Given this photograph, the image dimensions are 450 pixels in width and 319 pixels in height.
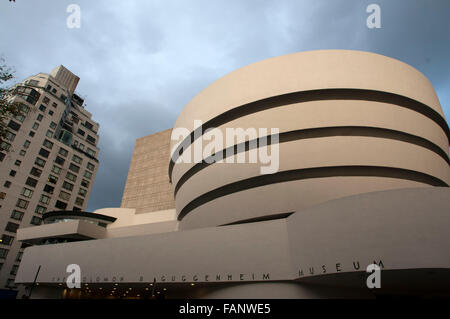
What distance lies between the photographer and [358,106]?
1644 cm

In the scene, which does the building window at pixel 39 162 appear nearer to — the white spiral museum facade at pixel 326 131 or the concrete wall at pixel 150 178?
the concrete wall at pixel 150 178

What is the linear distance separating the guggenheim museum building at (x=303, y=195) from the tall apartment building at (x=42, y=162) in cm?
2512

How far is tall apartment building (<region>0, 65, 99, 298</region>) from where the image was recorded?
40281mm

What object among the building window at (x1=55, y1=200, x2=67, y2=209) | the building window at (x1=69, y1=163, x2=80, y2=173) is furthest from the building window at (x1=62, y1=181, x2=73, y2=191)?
the building window at (x1=69, y1=163, x2=80, y2=173)

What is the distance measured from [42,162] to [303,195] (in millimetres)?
47767

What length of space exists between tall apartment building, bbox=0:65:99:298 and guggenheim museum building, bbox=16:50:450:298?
25121 millimetres

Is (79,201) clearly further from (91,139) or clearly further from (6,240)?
(91,139)

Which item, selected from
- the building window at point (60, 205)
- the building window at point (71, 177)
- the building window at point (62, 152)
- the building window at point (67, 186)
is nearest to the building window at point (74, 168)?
the building window at point (71, 177)

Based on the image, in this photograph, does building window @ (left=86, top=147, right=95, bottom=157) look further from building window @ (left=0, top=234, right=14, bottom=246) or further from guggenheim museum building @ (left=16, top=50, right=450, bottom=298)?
guggenheim museum building @ (left=16, top=50, right=450, bottom=298)

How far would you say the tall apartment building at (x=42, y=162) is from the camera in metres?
40.3

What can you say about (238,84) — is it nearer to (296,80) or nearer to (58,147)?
(296,80)

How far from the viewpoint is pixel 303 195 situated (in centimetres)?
1512
